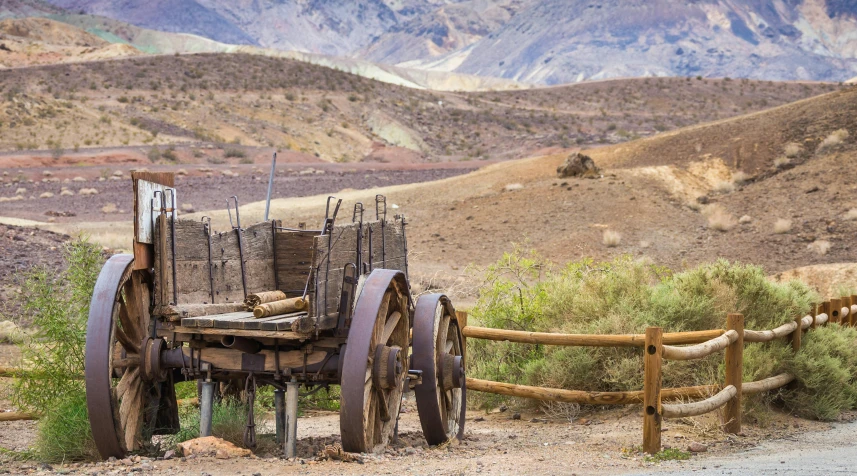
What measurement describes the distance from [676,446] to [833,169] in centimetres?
1683

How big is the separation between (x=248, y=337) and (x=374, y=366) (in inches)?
32.0

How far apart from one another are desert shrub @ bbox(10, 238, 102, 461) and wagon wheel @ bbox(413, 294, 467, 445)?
2.22 metres

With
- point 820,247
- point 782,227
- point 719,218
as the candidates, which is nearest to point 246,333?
point 820,247

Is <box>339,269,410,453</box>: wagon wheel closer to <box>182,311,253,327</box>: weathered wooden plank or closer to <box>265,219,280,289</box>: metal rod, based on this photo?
<box>182,311,253,327</box>: weathered wooden plank

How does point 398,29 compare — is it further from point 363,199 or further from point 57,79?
point 363,199

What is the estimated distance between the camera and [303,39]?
186625mm

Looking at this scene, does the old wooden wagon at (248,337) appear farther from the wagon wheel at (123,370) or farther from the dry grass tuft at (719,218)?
the dry grass tuft at (719,218)

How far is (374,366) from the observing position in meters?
5.82

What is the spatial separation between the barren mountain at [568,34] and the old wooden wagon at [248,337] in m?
145

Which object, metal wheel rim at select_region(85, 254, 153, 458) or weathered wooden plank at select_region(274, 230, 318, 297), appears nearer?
metal wheel rim at select_region(85, 254, 153, 458)

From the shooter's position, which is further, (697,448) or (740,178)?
(740,178)

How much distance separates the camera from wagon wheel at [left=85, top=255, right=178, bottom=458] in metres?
5.73

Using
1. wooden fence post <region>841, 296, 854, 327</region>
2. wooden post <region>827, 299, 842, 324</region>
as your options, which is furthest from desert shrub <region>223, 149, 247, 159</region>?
wooden post <region>827, 299, 842, 324</region>

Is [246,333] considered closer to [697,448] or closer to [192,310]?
[192,310]
